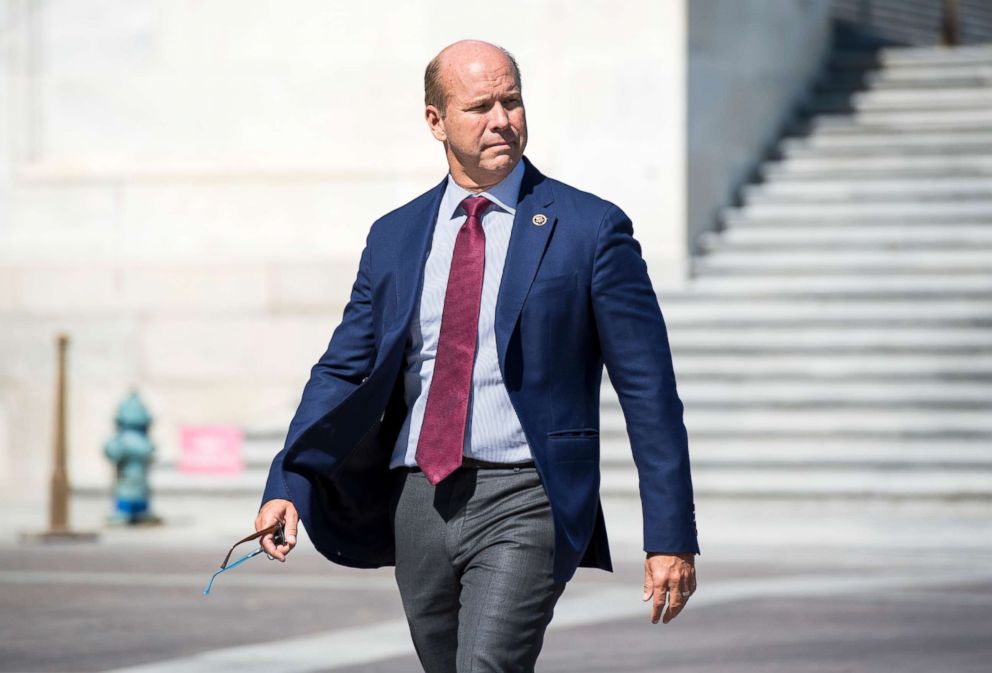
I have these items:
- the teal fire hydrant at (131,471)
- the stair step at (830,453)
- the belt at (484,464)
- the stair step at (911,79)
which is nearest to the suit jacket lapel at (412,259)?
the belt at (484,464)

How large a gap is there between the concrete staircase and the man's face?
Result: 1069cm

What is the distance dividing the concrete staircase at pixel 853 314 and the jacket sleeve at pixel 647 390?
10.7m

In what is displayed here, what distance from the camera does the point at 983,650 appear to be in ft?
28.3

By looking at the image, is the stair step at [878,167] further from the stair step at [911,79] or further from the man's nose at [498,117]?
the man's nose at [498,117]

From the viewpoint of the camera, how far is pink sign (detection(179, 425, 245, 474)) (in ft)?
53.2

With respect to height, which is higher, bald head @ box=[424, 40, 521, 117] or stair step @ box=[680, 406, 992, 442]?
bald head @ box=[424, 40, 521, 117]

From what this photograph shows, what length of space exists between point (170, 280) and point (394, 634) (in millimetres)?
10368

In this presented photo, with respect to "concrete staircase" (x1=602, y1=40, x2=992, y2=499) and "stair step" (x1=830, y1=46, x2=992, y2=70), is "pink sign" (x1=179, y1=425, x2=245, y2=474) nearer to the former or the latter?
"concrete staircase" (x1=602, y1=40, x2=992, y2=499)

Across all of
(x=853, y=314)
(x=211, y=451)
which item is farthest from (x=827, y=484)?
(x=211, y=451)

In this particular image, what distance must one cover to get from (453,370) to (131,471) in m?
10.7

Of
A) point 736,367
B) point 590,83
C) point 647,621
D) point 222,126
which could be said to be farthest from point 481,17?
point 647,621

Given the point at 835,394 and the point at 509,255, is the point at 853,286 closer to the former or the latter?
the point at 835,394

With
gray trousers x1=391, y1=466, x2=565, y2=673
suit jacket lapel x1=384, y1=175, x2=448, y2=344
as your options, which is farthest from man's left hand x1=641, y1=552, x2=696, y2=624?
suit jacket lapel x1=384, y1=175, x2=448, y2=344

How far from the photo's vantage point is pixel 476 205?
15.0 feet
